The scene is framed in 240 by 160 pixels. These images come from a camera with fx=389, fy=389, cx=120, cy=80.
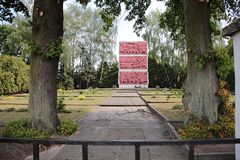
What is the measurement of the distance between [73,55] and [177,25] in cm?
4793

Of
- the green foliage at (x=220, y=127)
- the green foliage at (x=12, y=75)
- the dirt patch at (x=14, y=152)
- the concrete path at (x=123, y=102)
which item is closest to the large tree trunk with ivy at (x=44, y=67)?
the dirt patch at (x=14, y=152)

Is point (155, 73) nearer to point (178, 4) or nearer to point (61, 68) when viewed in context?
point (61, 68)

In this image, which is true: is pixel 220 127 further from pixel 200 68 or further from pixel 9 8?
pixel 9 8

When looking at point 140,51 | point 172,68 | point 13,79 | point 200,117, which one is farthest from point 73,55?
point 200,117

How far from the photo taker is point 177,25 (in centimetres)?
1677

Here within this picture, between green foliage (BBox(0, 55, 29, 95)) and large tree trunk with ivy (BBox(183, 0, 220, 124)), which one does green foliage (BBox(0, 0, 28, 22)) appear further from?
green foliage (BBox(0, 55, 29, 95))

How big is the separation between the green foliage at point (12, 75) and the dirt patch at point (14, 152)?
29.2m

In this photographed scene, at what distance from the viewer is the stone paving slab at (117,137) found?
869 centimetres

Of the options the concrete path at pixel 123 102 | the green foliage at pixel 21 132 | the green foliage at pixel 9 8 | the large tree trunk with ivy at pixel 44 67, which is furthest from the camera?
the concrete path at pixel 123 102

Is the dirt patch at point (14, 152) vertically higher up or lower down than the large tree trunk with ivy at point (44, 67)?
lower down

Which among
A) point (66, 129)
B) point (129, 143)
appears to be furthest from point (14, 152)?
point (129, 143)

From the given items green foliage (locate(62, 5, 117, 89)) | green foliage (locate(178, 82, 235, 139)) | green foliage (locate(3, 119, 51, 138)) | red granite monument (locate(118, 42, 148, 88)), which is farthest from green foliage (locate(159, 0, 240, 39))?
green foliage (locate(62, 5, 117, 89))

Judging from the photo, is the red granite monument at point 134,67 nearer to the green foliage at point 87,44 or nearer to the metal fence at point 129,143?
the green foliage at point 87,44

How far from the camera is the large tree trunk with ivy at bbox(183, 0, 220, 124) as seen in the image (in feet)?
35.1
